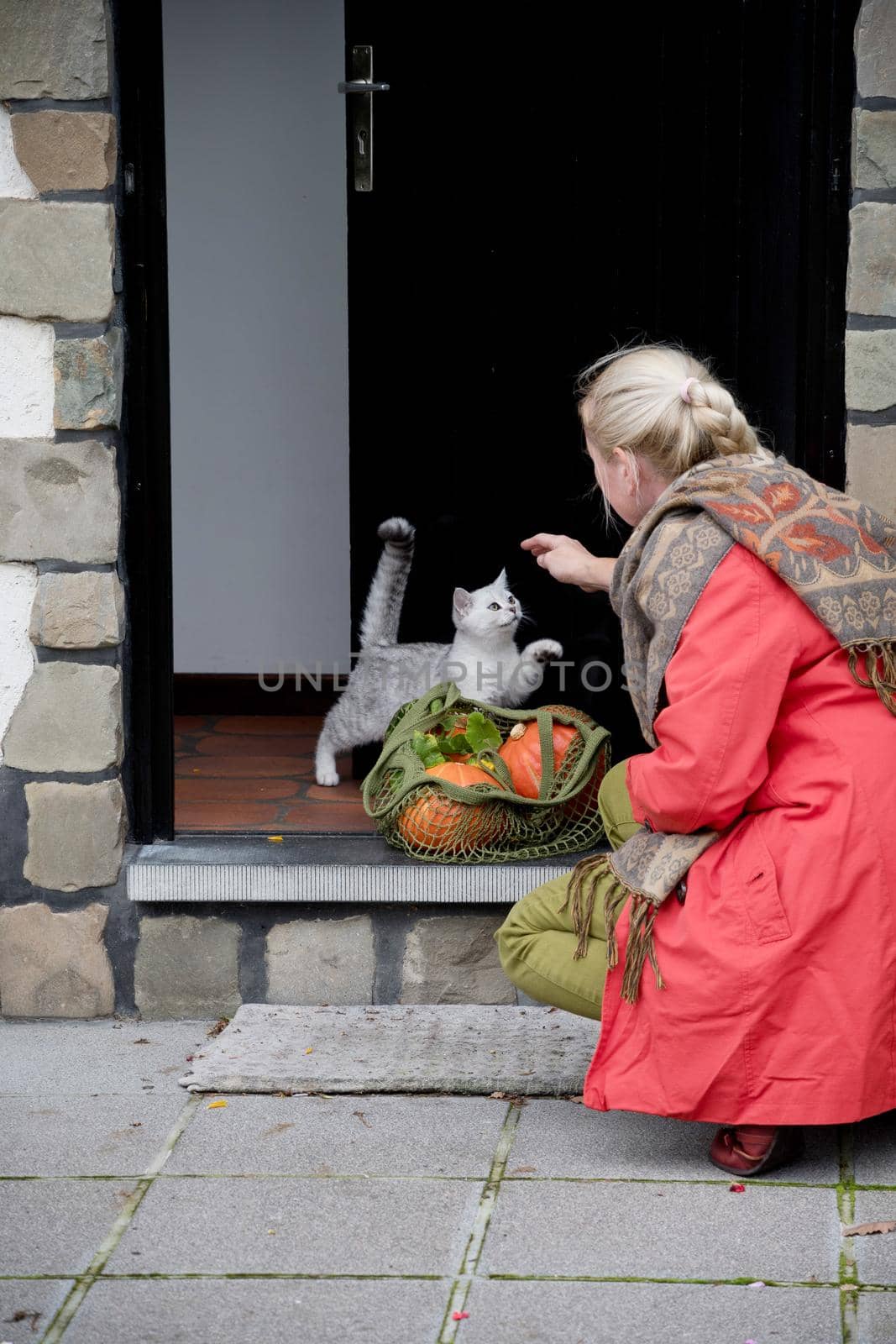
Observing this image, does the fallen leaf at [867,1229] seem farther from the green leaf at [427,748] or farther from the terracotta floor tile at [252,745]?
the terracotta floor tile at [252,745]

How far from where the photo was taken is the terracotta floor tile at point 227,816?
3.57 m

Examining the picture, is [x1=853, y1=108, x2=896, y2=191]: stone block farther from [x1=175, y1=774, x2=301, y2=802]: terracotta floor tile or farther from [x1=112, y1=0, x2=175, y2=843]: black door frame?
[x1=175, y1=774, x2=301, y2=802]: terracotta floor tile

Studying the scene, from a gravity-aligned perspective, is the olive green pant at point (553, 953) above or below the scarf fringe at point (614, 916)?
below

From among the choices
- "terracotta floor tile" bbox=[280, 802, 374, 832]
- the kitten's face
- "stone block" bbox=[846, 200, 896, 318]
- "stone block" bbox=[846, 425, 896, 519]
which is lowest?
"terracotta floor tile" bbox=[280, 802, 374, 832]

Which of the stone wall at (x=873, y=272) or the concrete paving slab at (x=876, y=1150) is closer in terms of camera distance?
the concrete paving slab at (x=876, y=1150)

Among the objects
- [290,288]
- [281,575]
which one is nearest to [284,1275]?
[281,575]

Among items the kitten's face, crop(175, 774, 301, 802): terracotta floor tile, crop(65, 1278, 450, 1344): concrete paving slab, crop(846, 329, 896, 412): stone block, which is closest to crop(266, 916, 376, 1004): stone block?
crop(175, 774, 301, 802): terracotta floor tile

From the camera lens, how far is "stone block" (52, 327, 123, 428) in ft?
9.91

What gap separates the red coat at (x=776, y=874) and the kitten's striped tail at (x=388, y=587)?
1.59 meters

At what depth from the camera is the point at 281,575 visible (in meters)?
5.41

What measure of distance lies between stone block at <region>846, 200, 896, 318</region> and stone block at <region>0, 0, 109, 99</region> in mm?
1569

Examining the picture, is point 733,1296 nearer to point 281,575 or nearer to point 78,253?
point 78,253

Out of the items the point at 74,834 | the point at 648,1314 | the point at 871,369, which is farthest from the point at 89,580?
the point at 648,1314

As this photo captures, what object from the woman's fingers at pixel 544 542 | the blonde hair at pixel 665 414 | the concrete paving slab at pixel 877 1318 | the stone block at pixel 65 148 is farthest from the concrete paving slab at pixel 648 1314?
the stone block at pixel 65 148
